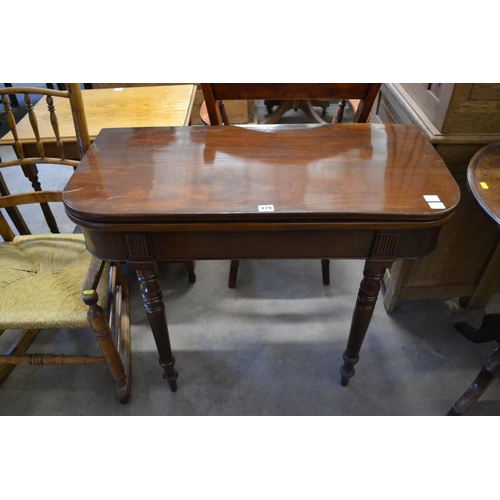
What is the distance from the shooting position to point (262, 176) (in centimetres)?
103

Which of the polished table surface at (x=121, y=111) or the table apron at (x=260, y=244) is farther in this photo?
the polished table surface at (x=121, y=111)

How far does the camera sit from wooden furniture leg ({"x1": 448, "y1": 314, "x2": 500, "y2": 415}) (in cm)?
126

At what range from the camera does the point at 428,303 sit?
5.82ft

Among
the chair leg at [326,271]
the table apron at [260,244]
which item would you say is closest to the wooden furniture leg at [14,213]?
the table apron at [260,244]

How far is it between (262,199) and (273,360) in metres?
0.85

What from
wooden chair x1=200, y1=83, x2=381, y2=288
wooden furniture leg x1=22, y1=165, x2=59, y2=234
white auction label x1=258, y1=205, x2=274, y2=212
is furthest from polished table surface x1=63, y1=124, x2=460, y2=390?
wooden furniture leg x1=22, y1=165, x2=59, y2=234

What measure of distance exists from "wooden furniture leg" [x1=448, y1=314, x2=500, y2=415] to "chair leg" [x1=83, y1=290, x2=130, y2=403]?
117 centimetres

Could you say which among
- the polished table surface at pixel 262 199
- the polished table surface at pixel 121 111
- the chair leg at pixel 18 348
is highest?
the polished table surface at pixel 262 199

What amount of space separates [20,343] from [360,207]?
4.59 feet

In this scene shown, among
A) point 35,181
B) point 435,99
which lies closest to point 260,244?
point 435,99

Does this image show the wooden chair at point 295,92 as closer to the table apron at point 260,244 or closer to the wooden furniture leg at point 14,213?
the table apron at point 260,244

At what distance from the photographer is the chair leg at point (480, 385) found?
1.26 metres

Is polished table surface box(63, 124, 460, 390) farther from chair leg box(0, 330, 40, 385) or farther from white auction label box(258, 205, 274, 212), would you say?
chair leg box(0, 330, 40, 385)

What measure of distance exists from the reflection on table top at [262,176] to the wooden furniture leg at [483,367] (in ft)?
2.16
